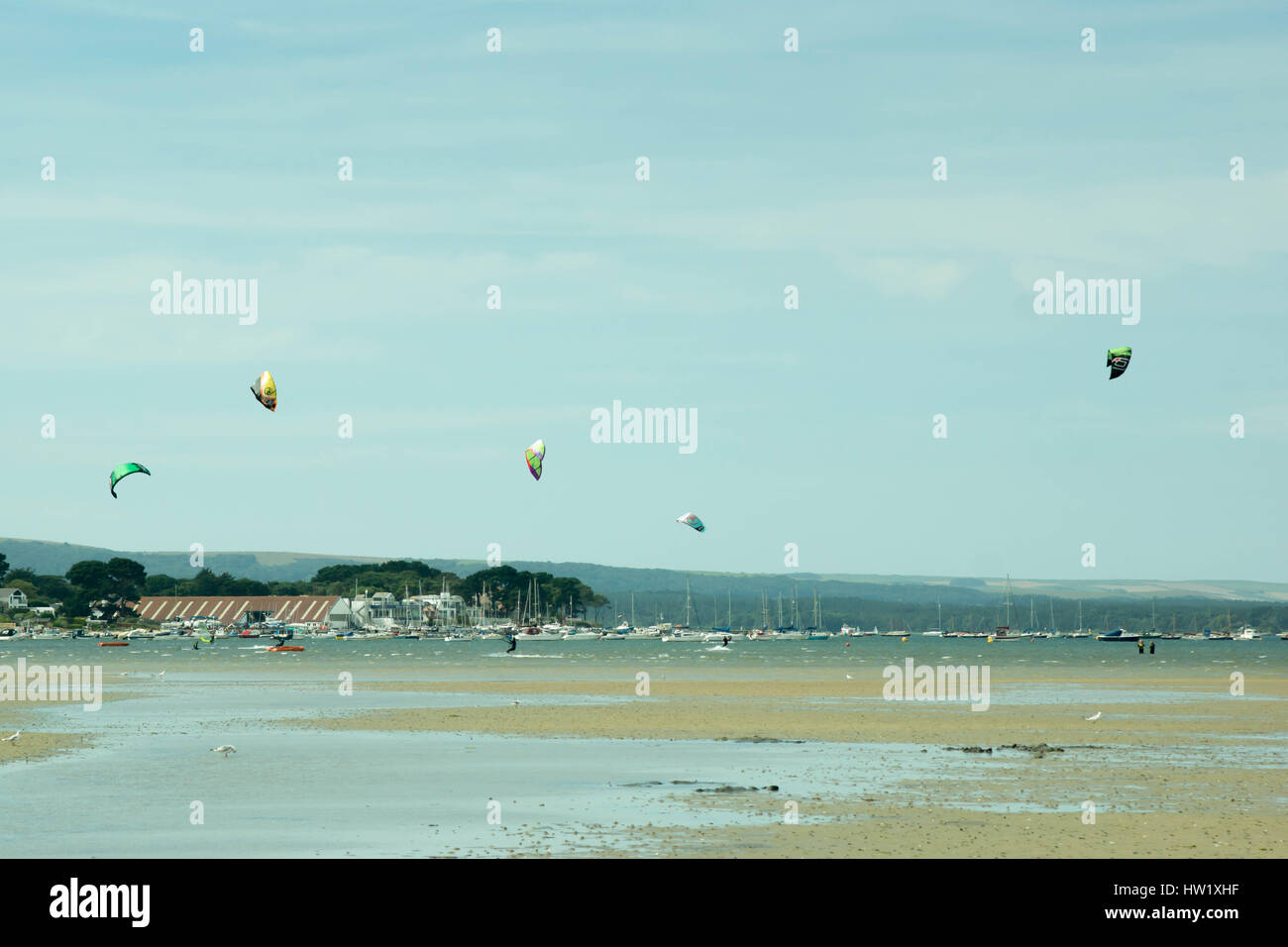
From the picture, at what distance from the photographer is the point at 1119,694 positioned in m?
70.8

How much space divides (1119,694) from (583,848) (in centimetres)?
Answer: 5563

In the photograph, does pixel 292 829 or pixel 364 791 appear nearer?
pixel 292 829

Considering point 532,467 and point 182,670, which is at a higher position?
point 532,467

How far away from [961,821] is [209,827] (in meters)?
12.0

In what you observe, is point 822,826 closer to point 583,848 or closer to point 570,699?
point 583,848

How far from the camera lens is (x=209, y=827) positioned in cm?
2317
